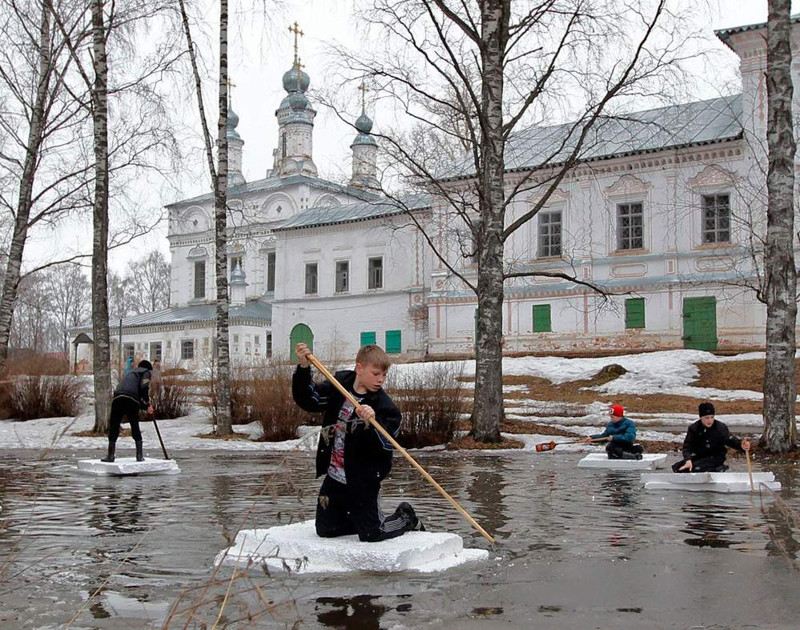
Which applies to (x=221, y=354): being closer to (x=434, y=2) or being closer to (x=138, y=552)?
(x=434, y=2)

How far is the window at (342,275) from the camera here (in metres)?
48.7

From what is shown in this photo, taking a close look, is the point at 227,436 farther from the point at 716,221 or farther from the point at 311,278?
the point at 311,278

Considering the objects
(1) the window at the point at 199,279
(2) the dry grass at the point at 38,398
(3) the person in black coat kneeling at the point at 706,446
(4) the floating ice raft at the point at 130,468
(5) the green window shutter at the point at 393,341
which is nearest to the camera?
(3) the person in black coat kneeling at the point at 706,446

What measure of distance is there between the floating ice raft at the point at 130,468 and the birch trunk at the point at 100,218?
804cm

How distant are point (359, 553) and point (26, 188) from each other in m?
22.2

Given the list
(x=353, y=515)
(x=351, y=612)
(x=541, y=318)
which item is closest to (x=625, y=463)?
(x=353, y=515)

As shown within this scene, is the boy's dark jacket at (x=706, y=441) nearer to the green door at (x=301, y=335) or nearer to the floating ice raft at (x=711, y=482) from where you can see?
the floating ice raft at (x=711, y=482)

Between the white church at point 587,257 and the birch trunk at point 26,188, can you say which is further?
the white church at point 587,257

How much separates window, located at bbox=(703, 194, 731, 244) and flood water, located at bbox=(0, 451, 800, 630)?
25866 millimetres

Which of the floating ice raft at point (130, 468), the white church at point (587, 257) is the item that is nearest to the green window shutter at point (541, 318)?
the white church at point (587, 257)

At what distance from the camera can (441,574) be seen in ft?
18.1

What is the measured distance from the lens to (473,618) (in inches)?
177

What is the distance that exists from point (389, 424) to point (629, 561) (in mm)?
1810

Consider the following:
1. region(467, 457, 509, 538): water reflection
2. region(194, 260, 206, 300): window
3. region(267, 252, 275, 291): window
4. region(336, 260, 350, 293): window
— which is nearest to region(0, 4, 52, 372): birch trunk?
region(467, 457, 509, 538): water reflection
